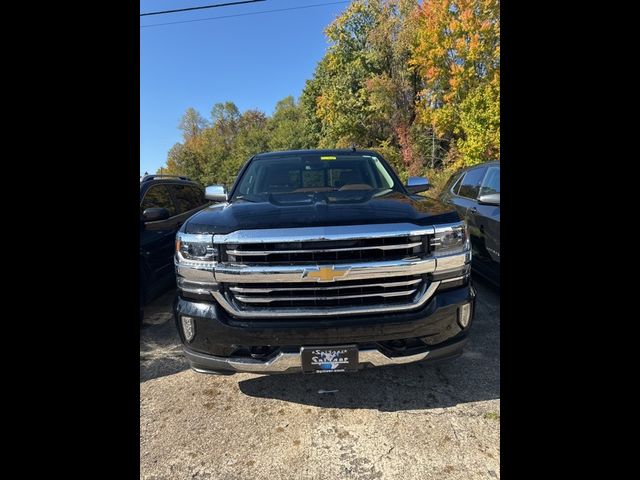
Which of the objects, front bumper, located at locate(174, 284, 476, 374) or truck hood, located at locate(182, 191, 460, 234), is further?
truck hood, located at locate(182, 191, 460, 234)

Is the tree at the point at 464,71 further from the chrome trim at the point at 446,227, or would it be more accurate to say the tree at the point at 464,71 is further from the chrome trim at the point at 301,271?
the chrome trim at the point at 301,271

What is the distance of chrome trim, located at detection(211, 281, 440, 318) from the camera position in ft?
6.94

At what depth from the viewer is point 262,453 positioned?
2084mm

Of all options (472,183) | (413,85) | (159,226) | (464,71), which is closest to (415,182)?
(472,183)

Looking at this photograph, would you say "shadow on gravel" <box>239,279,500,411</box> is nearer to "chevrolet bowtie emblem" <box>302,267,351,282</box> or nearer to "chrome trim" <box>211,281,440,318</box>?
"chrome trim" <box>211,281,440,318</box>

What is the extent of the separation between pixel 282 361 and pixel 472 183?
15.5 feet

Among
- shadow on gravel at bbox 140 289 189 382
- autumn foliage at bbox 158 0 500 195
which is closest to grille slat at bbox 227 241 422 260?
shadow on gravel at bbox 140 289 189 382

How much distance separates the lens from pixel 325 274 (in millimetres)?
2080

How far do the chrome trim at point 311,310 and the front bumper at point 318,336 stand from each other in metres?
0.03

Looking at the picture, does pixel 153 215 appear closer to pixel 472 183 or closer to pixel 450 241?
pixel 450 241

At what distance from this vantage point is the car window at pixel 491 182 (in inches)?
188
